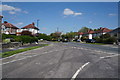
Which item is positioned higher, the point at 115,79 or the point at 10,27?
the point at 10,27

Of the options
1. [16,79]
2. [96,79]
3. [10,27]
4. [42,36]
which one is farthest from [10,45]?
[42,36]

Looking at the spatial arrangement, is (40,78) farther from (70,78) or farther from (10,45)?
(10,45)

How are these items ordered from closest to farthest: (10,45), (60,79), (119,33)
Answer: (60,79) < (10,45) < (119,33)

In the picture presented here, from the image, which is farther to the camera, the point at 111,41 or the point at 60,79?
the point at 111,41

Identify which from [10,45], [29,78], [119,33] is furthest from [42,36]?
[29,78]

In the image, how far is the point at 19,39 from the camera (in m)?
32.0

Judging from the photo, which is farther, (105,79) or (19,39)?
(19,39)

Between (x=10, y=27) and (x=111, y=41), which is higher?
(x=10, y=27)

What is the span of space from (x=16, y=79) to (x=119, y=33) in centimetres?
5839

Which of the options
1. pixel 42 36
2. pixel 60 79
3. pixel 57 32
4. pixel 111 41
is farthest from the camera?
pixel 57 32

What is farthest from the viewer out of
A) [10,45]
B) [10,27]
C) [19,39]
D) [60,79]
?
[10,27]

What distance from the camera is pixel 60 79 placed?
5586 millimetres

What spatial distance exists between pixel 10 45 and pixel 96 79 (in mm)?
20560

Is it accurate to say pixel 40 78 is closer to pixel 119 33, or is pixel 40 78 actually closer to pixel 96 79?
pixel 96 79
